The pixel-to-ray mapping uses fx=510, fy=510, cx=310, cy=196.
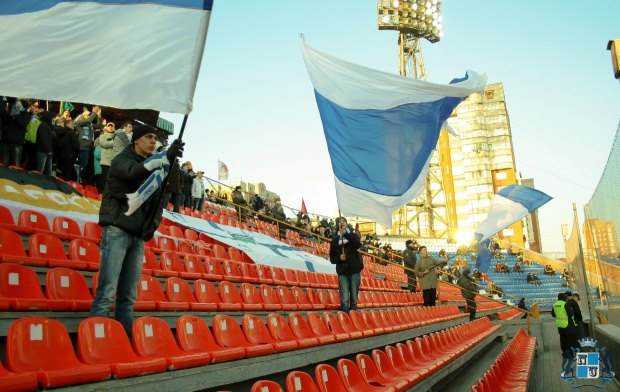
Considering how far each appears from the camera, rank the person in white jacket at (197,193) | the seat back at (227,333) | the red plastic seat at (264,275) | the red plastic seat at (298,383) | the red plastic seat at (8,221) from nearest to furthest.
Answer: the red plastic seat at (298,383)
the seat back at (227,333)
the red plastic seat at (8,221)
the red plastic seat at (264,275)
the person in white jacket at (197,193)

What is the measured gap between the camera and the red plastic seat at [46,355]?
2.37 metres

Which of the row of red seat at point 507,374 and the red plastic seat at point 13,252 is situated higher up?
the red plastic seat at point 13,252

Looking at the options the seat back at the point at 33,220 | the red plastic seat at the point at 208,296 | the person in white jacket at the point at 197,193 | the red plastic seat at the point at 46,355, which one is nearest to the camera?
the red plastic seat at the point at 46,355

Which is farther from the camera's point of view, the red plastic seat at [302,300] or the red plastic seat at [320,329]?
the red plastic seat at [302,300]

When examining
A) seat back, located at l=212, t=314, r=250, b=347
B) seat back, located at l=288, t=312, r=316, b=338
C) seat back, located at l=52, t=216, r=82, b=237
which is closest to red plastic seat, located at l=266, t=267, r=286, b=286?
seat back, located at l=288, t=312, r=316, b=338

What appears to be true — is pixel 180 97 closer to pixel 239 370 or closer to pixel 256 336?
pixel 239 370

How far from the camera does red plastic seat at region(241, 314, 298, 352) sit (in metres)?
4.15

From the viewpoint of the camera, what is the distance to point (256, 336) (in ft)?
13.9

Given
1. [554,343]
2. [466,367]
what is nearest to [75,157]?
[466,367]

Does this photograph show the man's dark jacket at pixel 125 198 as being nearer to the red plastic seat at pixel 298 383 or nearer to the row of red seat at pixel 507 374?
the red plastic seat at pixel 298 383

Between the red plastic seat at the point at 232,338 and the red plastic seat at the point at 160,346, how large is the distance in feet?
1.63

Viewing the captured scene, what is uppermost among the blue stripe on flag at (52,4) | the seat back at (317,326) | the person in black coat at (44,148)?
the person in black coat at (44,148)

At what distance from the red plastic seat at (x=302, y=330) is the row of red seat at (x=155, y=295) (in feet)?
2.07

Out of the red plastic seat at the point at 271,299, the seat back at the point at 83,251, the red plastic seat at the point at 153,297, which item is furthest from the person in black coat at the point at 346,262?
the seat back at the point at 83,251
